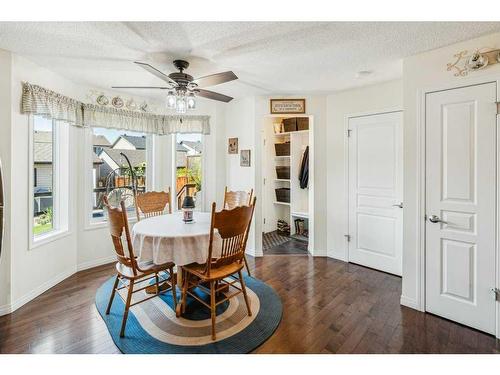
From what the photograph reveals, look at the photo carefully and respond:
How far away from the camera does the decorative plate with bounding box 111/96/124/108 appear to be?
11.5 ft

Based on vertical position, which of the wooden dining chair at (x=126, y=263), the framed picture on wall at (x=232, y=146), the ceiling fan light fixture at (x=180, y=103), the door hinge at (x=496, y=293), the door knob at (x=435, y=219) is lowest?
the door hinge at (x=496, y=293)

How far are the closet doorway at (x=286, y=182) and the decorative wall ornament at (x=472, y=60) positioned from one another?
7.66ft

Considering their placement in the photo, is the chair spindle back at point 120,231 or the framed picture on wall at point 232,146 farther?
the framed picture on wall at point 232,146

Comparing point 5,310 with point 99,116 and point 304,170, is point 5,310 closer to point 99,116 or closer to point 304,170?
point 99,116

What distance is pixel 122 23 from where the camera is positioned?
5.94 feet

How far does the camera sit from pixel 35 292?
2.56 metres

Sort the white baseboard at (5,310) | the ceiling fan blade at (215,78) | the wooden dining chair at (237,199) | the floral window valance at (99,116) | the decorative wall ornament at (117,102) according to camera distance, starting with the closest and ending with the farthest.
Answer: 1. the ceiling fan blade at (215,78)
2. the white baseboard at (5,310)
3. the floral window valance at (99,116)
4. the wooden dining chair at (237,199)
5. the decorative wall ornament at (117,102)

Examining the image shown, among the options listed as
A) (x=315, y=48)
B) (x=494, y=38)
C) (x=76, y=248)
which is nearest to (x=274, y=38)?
(x=315, y=48)

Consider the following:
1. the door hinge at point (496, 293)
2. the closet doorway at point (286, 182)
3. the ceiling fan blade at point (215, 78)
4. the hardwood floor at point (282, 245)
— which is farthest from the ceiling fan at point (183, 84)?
the door hinge at point (496, 293)

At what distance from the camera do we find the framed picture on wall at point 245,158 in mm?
3846

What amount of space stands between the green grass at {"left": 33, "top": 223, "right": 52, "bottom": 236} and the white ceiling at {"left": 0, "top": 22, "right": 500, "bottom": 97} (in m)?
1.72

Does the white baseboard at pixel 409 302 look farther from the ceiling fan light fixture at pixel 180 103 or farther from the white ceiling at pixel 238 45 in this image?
the ceiling fan light fixture at pixel 180 103

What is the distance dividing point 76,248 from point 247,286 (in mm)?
2236
